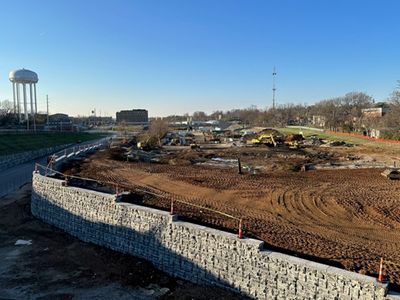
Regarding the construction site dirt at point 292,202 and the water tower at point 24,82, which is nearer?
the construction site dirt at point 292,202

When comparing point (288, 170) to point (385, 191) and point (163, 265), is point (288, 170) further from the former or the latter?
point (163, 265)

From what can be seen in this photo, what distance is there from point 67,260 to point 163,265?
→ 14.6 ft

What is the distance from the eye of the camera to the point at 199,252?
13430 mm

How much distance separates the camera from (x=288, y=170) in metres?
32.5

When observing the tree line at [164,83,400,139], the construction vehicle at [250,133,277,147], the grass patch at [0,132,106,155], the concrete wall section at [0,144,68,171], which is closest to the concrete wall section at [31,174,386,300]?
the concrete wall section at [0,144,68,171]

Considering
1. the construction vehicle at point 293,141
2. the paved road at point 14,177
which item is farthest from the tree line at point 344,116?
the paved road at point 14,177

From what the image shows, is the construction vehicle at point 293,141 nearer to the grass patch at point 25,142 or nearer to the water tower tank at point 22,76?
the grass patch at point 25,142

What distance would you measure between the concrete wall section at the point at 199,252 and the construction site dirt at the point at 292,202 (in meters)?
1.55

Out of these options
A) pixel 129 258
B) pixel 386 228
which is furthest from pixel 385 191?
pixel 129 258

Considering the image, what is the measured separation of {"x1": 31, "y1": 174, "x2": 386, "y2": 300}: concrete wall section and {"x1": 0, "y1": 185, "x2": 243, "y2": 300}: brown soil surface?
1.63 feet

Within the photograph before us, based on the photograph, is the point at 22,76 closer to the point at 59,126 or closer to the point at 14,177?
the point at 59,126

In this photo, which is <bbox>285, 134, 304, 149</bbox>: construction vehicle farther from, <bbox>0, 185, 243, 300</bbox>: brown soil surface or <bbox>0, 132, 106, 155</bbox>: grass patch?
<bbox>0, 185, 243, 300</bbox>: brown soil surface

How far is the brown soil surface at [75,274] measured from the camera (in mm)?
12914

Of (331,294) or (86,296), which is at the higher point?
(331,294)
